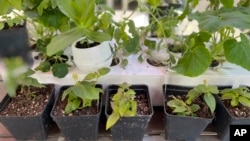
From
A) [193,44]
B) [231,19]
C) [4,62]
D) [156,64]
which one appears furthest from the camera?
[156,64]

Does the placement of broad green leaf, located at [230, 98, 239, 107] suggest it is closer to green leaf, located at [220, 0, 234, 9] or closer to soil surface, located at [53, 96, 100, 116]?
green leaf, located at [220, 0, 234, 9]

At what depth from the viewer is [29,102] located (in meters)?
0.72

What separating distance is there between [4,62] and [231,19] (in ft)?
1.69

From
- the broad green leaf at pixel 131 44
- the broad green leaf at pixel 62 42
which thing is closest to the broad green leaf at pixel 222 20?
the broad green leaf at pixel 131 44

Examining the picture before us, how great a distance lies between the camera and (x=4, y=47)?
302 mm

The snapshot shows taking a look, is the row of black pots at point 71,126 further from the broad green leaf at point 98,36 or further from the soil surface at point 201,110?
the broad green leaf at point 98,36

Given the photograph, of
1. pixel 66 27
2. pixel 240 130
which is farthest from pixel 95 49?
pixel 240 130

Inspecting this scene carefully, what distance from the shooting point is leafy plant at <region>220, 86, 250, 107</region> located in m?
0.68

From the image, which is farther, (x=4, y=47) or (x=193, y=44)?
(x=193, y=44)

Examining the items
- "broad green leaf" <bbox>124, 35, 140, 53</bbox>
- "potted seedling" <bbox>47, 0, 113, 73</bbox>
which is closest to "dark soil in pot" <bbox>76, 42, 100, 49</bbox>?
"potted seedling" <bbox>47, 0, 113, 73</bbox>

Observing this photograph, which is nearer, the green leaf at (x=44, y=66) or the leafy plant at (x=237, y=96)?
the leafy plant at (x=237, y=96)

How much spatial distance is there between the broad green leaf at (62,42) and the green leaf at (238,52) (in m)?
0.41

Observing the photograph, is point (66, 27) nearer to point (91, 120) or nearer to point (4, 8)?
point (4, 8)

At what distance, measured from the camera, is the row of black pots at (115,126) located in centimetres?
65
